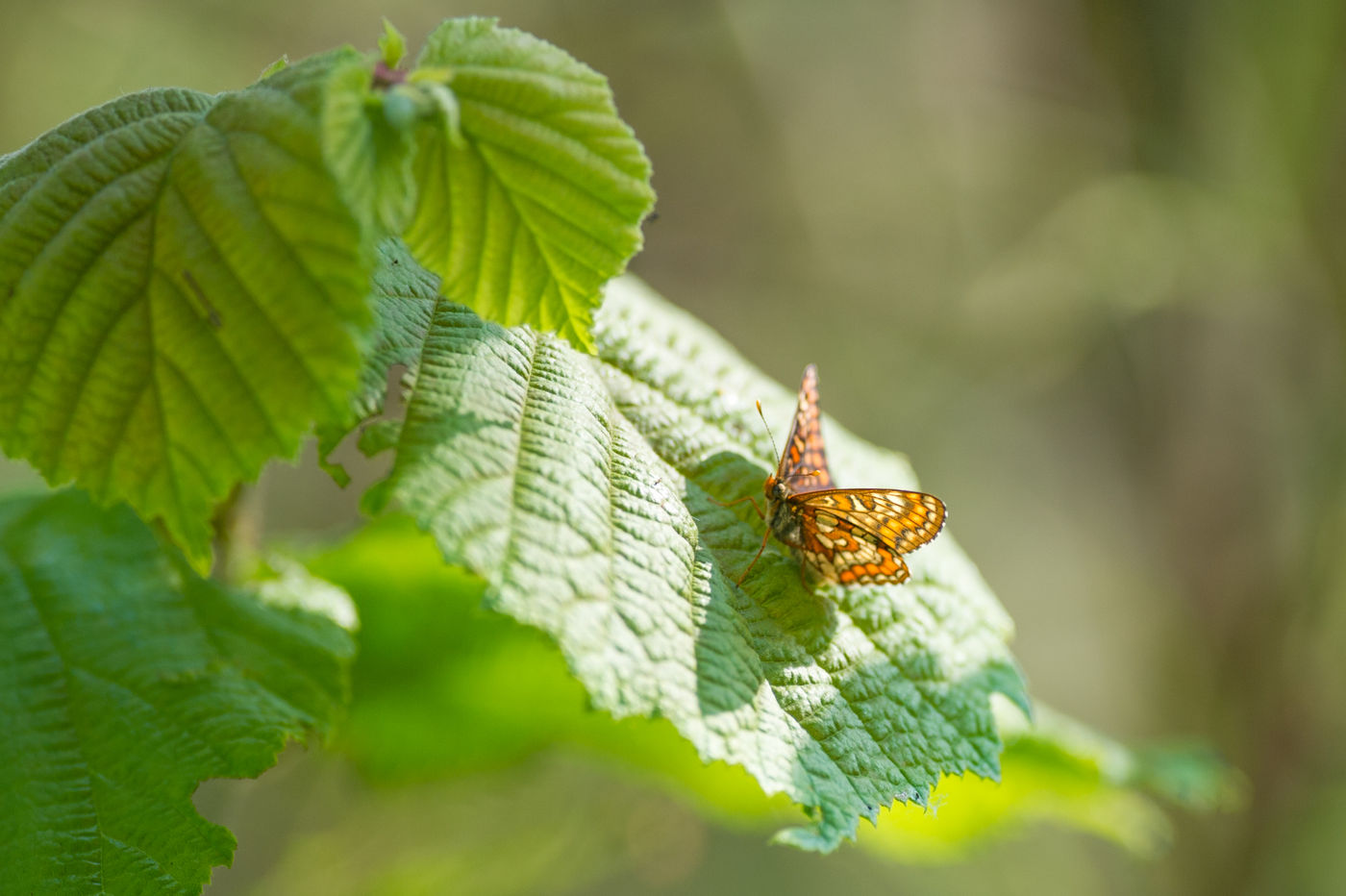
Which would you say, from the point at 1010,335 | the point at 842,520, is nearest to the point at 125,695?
the point at 842,520

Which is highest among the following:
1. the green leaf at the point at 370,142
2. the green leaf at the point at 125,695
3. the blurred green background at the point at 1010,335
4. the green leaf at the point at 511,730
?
the blurred green background at the point at 1010,335

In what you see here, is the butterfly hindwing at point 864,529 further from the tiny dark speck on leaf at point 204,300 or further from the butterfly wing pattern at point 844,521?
the tiny dark speck on leaf at point 204,300

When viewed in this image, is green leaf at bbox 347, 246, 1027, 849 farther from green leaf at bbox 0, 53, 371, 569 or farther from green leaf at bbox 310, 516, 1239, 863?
green leaf at bbox 310, 516, 1239, 863

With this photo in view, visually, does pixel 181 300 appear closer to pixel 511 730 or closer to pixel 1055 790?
pixel 511 730

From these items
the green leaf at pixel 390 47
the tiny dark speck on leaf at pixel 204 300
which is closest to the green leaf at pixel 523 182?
the green leaf at pixel 390 47

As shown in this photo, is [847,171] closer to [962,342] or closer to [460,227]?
[962,342]

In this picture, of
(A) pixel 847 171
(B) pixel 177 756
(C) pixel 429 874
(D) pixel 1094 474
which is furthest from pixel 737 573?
(D) pixel 1094 474

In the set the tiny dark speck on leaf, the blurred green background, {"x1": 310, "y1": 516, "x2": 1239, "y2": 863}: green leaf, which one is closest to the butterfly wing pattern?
{"x1": 310, "y1": 516, "x2": 1239, "y2": 863}: green leaf
